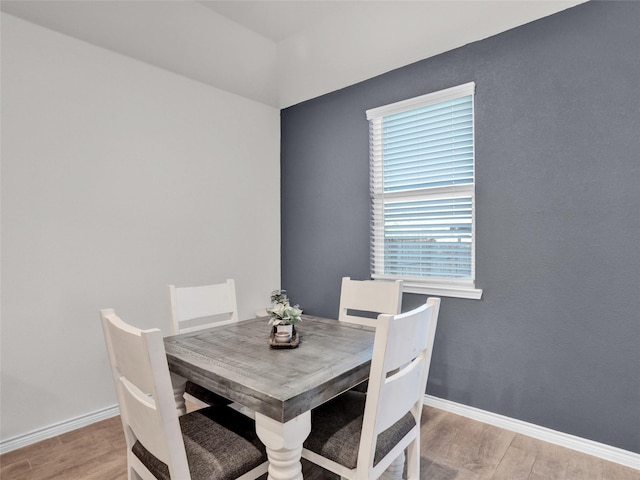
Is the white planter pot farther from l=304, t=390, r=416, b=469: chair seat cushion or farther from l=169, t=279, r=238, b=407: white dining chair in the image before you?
l=169, t=279, r=238, b=407: white dining chair

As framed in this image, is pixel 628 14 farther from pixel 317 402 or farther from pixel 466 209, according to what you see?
pixel 317 402

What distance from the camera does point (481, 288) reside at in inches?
94.1

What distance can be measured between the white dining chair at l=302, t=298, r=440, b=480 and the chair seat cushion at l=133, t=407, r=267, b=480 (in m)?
0.20

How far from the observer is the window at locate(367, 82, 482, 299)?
248 centimetres

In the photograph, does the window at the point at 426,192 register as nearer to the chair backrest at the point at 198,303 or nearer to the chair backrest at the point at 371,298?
the chair backrest at the point at 371,298

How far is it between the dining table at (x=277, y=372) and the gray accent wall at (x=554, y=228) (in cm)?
102

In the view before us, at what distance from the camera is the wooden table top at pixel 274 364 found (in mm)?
1128

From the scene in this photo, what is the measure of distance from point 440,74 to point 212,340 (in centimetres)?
227

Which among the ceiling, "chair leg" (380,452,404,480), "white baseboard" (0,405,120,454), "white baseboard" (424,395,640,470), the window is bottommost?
"white baseboard" (0,405,120,454)

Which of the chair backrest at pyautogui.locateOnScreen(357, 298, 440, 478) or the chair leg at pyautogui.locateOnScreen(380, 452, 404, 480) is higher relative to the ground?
the chair backrest at pyautogui.locateOnScreen(357, 298, 440, 478)

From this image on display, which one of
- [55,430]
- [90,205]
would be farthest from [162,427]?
[90,205]

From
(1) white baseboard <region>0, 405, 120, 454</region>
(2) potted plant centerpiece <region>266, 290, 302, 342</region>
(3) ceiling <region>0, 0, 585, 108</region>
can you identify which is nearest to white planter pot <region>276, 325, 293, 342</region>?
(2) potted plant centerpiece <region>266, 290, 302, 342</region>

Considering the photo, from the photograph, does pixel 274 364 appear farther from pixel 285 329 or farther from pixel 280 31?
pixel 280 31

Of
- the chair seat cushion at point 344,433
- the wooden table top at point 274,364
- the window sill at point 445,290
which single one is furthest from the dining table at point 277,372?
the window sill at point 445,290
